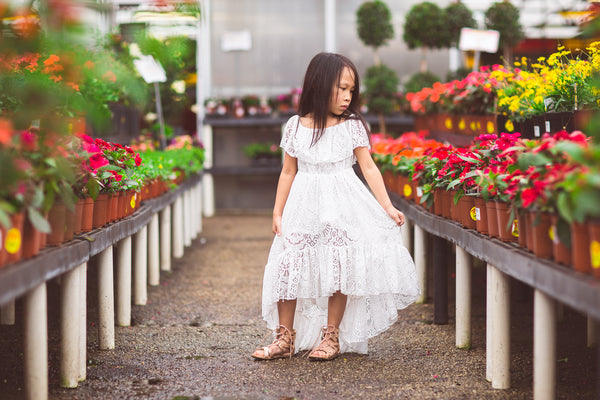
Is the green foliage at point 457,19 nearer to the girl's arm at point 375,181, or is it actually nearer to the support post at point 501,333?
the girl's arm at point 375,181

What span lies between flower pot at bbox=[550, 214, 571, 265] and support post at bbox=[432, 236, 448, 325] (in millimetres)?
1760

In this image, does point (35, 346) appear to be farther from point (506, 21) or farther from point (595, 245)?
point (506, 21)

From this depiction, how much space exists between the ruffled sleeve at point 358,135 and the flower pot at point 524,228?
0.84 meters

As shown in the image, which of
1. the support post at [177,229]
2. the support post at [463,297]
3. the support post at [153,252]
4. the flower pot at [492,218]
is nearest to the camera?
→ the flower pot at [492,218]

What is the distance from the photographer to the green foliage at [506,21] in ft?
22.6

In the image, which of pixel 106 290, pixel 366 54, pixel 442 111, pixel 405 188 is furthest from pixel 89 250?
pixel 366 54

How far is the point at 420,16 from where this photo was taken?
284 inches

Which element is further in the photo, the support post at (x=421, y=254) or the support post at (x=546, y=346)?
the support post at (x=421, y=254)

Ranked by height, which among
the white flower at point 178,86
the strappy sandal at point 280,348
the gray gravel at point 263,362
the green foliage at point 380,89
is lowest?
the gray gravel at point 263,362

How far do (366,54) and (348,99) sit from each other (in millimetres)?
7672

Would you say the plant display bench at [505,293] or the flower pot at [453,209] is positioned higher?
the flower pot at [453,209]

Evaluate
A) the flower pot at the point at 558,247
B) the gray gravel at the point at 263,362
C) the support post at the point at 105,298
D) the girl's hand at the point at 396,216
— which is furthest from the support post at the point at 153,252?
the flower pot at the point at 558,247

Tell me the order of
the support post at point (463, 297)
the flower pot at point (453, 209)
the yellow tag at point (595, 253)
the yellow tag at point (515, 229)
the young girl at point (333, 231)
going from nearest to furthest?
the yellow tag at point (595, 253)
the yellow tag at point (515, 229)
the young girl at point (333, 231)
the support post at point (463, 297)
the flower pot at point (453, 209)

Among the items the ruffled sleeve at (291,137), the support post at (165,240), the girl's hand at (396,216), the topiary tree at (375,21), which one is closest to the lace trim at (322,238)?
the girl's hand at (396,216)
